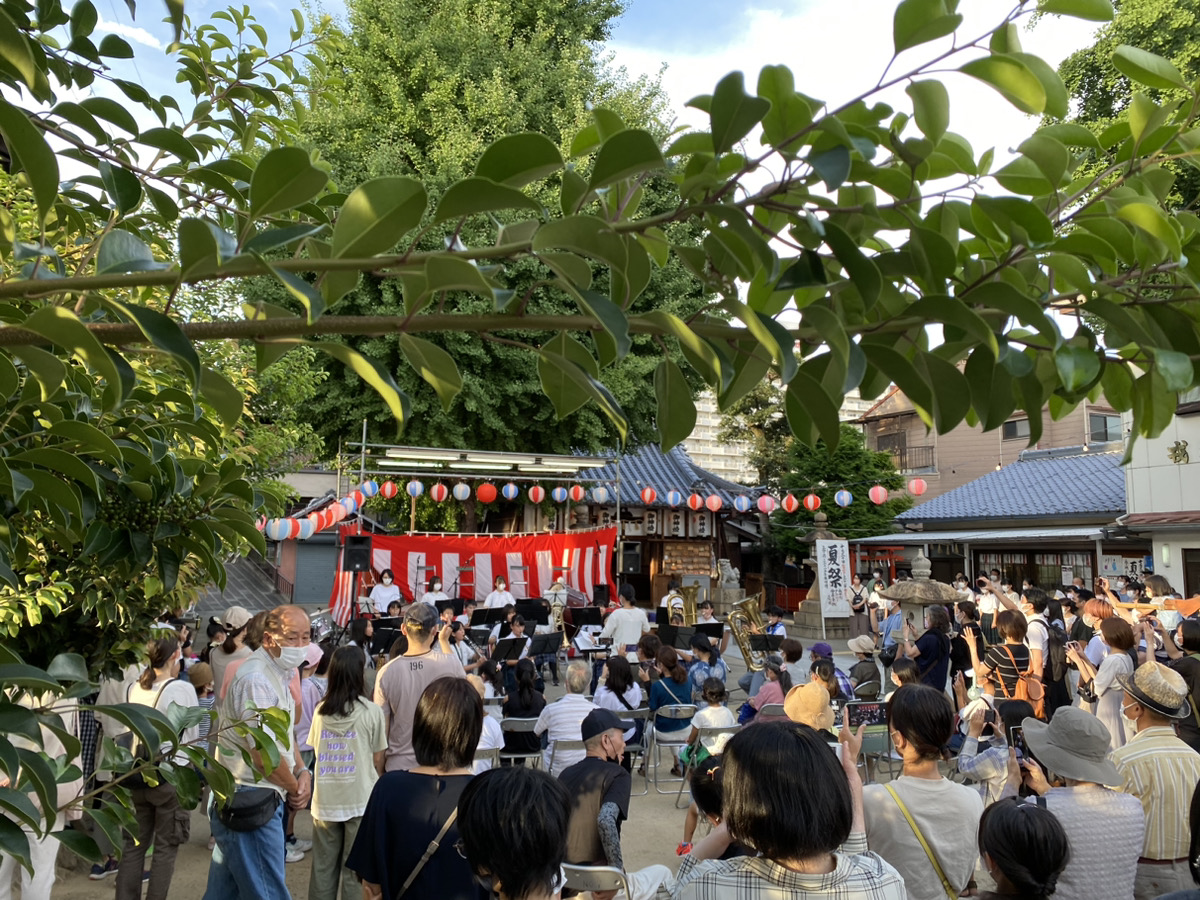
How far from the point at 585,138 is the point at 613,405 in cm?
33

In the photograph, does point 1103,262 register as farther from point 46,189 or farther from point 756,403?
point 756,403

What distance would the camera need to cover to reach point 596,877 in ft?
9.54

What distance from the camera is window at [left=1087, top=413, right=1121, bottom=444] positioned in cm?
2172

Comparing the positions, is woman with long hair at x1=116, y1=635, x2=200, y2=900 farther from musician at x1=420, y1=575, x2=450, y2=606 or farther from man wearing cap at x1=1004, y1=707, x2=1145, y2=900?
musician at x1=420, y1=575, x2=450, y2=606

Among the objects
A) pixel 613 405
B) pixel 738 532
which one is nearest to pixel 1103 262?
pixel 613 405

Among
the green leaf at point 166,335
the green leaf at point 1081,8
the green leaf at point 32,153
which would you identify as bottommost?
the green leaf at point 166,335

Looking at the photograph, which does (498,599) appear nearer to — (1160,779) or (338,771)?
(338,771)

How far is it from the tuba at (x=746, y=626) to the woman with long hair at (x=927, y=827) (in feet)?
24.0

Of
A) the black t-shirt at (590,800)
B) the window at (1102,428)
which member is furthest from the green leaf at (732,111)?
the window at (1102,428)

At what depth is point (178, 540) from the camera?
181 centimetres

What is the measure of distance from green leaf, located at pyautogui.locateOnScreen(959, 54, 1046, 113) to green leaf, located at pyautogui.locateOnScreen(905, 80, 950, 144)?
3 centimetres

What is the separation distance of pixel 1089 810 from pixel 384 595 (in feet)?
37.7

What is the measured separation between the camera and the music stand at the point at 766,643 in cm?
916

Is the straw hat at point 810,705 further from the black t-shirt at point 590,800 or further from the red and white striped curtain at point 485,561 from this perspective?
the red and white striped curtain at point 485,561
